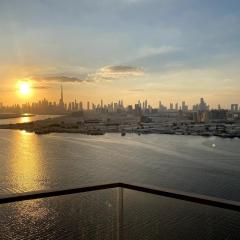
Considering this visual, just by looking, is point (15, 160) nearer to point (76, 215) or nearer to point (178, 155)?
point (178, 155)

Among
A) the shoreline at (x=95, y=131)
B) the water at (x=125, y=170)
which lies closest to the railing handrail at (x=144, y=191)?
the water at (x=125, y=170)

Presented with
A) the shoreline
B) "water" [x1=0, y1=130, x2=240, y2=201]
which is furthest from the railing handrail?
the shoreline

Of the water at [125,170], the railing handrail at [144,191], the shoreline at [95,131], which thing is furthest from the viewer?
the shoreline at [95,131]

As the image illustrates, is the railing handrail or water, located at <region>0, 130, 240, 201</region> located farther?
water, located at <region>0, 130, 240, 201</region>

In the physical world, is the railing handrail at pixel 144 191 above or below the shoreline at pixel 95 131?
above

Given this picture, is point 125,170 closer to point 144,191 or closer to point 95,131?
point 144,191

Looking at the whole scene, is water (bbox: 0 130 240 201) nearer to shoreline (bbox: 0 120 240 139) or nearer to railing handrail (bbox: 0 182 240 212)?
railing handrail (bbox: 0 182 240 212)

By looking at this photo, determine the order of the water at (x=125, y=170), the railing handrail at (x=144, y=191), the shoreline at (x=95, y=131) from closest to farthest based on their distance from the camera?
the railing handrail at (x=144, y=191) → the water at (x=125, y=170) → the shoreline at (x=95, y=131)

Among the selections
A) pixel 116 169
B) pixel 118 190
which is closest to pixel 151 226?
pixel 118 190

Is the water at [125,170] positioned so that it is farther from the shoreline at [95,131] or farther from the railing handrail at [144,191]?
the shoreline at [95,131]
